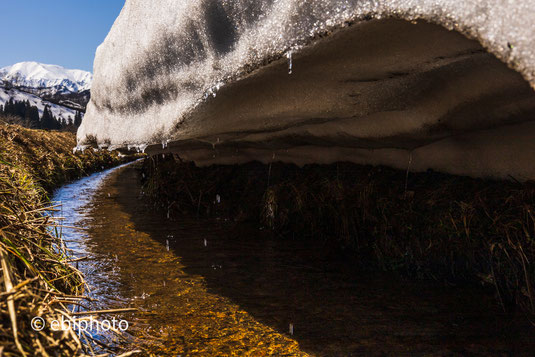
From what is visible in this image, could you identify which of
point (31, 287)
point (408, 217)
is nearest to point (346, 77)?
point (408, 217)

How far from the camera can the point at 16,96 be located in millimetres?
76062

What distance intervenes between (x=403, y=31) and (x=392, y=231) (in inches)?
93.3

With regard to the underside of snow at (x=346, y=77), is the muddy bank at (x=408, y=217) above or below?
below

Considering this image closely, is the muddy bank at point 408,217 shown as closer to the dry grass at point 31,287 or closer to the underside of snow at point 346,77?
the underside of snow at point 346,77

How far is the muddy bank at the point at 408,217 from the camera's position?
118 inches

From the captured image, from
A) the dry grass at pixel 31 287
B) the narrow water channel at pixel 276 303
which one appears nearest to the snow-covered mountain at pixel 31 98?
the narrow water channel at pixel 276 303

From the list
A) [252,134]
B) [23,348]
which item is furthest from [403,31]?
[252,134]

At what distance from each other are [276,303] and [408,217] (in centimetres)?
166

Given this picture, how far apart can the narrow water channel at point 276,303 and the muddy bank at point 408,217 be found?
0.69 feet

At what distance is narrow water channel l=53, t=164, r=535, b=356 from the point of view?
7.89ft

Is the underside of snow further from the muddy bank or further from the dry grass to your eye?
the dry grass
